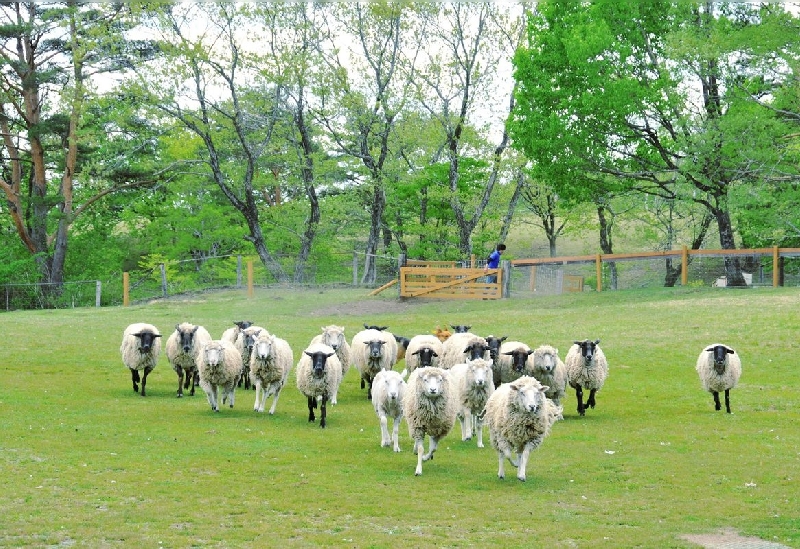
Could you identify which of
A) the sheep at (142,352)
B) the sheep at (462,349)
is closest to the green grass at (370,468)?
the sheep at (142,352)

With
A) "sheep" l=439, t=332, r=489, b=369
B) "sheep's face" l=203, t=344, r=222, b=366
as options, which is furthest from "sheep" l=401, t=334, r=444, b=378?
"sheep's face" l=203, t=344, r=222, b=366

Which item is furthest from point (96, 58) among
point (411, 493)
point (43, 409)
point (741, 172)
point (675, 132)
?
point (411, 493)

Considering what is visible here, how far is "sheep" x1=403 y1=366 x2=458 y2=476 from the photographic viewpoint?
1260 cm

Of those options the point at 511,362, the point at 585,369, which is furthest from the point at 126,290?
the point at 585,369

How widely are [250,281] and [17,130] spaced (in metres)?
20.8

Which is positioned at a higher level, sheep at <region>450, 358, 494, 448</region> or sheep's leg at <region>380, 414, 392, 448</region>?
sheep at <region>450, 358, 494, 448</region>

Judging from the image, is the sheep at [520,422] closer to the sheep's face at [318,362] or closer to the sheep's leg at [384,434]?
the sheep's leg at [384,434]

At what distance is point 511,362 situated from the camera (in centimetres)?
1688

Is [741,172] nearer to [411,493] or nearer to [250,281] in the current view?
[250,281]

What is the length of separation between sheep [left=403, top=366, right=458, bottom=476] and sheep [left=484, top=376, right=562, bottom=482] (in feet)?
2.53

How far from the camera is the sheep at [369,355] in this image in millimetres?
19141

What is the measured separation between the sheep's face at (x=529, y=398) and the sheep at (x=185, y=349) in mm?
8344

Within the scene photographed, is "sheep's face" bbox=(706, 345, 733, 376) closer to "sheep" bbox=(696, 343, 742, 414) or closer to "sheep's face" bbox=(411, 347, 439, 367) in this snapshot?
"sheep" bbox=(696, 343, 742, 414)

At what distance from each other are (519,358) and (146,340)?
7716 millimetres
